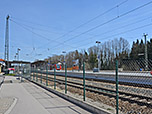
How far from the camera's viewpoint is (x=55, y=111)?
6613mm

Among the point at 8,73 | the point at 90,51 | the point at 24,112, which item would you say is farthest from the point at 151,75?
the point at 90,51

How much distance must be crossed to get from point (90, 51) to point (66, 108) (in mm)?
63615

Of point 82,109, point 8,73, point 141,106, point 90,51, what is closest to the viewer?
point 82,109

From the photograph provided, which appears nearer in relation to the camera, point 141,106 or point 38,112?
point 38,112

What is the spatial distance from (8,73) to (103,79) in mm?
29148

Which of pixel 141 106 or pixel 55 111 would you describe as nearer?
pixel 55 111

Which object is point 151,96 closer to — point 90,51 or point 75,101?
point 75,101

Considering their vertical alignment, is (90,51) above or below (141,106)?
above

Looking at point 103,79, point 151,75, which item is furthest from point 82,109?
point 103,79

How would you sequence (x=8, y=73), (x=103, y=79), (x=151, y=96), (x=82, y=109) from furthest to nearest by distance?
(x=8, y=73)
(x=103, y=79)
(x=151, y=96)
(x=82, y=109)

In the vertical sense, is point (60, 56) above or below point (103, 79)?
above

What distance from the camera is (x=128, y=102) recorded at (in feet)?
26.7

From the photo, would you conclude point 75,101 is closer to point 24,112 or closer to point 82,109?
point 82,109

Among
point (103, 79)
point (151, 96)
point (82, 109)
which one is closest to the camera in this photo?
point (82, 109)
